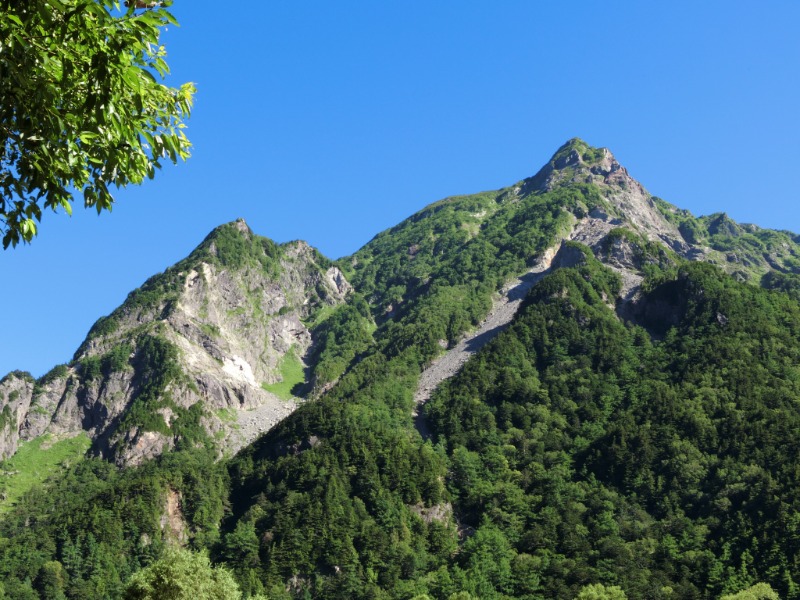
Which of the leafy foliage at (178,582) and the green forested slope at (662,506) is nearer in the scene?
the leafy foliage at (178,582)

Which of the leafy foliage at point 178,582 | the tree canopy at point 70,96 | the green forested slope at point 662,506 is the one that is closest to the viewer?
the tree canopy at point 70,96

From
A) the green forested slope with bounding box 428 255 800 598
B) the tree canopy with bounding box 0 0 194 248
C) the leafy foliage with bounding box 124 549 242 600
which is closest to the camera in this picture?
the tree canopy with bounding box 0 0 194 248

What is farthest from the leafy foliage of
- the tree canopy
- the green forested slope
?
the green forested slope

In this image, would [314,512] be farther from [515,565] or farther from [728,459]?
[728,459]

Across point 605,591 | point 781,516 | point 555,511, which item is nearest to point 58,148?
point 605,591

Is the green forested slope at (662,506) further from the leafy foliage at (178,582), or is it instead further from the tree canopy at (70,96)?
the tree canopy at (70,96)

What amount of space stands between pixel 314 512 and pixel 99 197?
6558 inches

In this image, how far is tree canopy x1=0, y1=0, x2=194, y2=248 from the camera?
10.3m

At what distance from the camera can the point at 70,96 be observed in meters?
11.1

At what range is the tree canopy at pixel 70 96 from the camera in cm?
1034

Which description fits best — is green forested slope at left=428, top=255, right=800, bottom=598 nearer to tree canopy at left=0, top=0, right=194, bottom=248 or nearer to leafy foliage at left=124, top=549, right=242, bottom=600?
leafy foliage at left=124, top=549, right=242, bottom=600

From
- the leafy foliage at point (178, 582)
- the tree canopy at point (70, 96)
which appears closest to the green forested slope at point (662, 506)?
the leafy foliage at point (178, 582)

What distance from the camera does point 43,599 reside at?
150 meters

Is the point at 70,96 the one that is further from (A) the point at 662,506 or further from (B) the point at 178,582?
(A) the point at 662,506
